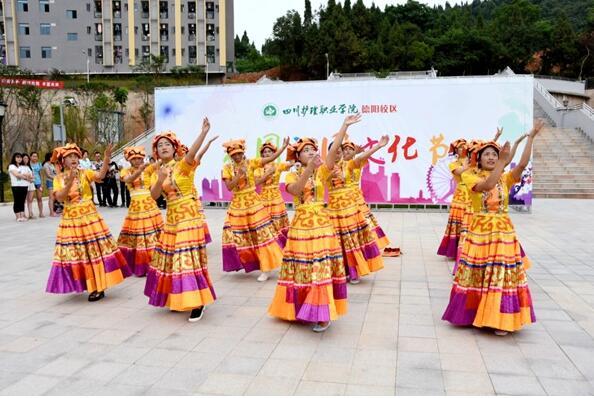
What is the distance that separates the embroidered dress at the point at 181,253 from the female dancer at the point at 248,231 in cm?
157

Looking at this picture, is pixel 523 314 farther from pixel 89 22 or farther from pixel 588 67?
pixel 89 22

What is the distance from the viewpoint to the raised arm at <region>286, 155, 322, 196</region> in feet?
12.0

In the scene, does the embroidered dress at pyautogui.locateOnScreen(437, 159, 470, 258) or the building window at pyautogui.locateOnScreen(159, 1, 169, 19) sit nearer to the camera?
the embroidered dress at pyautogui.locateOnScreen(437, 159, 470, 258)

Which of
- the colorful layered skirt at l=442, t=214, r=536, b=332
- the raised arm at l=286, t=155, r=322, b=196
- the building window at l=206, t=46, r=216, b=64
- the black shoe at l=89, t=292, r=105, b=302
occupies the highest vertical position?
the building window at l=206, t=46, r=216, b=64

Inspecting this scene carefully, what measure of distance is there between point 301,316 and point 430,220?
291 inches

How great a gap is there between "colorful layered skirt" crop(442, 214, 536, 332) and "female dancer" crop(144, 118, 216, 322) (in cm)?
227

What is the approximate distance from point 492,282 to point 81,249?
13.3ft

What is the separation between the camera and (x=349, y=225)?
5.71m

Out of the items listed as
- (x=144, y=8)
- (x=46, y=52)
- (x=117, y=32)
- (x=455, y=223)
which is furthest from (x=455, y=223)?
(x=46, y=52)

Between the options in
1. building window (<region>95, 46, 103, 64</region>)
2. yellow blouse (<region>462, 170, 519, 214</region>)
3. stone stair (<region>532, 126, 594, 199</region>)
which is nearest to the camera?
yellow blouse (<region>462, 170, 519, 214</region>)

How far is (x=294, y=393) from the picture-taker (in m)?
3.03

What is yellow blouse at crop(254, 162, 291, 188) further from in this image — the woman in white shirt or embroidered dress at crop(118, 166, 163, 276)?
the woman in white shirt

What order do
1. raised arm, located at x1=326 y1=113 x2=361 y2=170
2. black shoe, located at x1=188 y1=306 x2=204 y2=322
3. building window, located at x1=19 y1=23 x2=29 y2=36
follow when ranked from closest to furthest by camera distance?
raised arm, located at x1=326 y1=113 x2=361 y2=170 → black shoe, located at x1=188 y1=306 x2=204 y2=322 → building window, located at x1=19 y1=23 x2=29 y2=36

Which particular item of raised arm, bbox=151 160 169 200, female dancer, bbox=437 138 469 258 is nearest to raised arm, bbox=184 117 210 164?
raised arm, bbox=151 160 169 200
